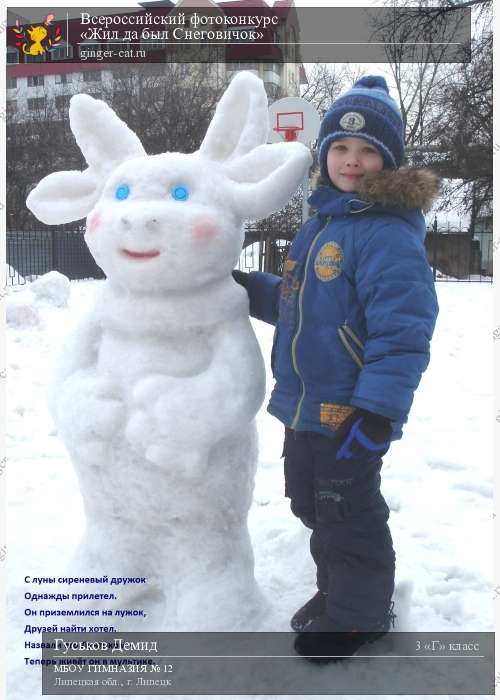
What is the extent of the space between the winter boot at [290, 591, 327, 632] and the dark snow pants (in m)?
0.16

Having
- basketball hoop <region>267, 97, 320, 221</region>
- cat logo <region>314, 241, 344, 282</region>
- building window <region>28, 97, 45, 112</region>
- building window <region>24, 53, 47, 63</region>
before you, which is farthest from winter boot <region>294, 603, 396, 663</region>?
building window <region>28, 97, 45, 112</region>

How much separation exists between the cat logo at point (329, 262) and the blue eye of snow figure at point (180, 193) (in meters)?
0.42

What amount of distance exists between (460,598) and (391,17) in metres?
2.35

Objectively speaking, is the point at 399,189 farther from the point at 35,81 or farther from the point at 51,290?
the point at 51,290

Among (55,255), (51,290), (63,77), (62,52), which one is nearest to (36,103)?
(51,290)

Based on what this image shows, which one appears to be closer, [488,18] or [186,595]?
[186,595]

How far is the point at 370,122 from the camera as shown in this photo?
1.99 m

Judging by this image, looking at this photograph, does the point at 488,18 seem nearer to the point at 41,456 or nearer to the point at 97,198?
the point at 97,198

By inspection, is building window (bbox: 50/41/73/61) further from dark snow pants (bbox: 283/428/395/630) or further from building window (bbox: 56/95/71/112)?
building window (bbox: 56/95/71/112)

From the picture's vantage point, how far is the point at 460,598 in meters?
2.41

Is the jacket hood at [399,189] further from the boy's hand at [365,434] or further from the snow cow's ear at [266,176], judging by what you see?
the boy's hand at [365,434]

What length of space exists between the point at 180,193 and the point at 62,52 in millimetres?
1132

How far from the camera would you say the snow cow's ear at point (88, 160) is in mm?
2193

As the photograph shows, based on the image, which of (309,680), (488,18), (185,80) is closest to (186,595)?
(309,680)
